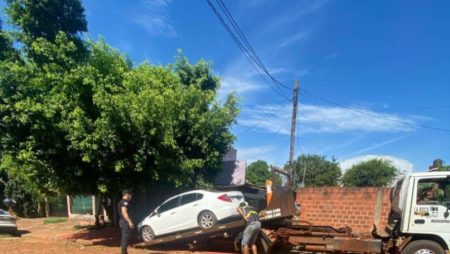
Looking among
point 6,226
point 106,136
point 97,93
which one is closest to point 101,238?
point 6,226

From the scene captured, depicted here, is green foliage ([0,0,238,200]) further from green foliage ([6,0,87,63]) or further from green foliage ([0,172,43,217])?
green foliage ([0,172,43,217])

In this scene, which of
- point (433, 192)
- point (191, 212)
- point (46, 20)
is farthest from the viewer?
point (46, 20)

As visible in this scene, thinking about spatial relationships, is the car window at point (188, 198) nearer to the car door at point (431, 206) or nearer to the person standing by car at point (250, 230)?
the person standing by car at point (250, 230)

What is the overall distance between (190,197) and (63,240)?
7.03 meters

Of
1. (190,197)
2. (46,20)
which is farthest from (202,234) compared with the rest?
(46,20)

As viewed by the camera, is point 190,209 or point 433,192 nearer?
point 433,192

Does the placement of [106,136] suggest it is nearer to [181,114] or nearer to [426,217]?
[181,114]

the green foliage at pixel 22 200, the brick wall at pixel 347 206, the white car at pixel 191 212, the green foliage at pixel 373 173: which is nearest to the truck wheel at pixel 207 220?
the white car at pixel 191 212

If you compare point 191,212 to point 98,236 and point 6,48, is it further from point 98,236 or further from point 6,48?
point 6,48

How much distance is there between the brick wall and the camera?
40.9ft

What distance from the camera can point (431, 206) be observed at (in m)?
8.95

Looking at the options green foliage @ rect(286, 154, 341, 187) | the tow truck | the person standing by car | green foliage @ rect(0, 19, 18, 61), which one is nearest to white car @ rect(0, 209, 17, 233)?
green foliage @ rect(0, 19, 18, 61)

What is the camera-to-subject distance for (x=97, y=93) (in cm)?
1273

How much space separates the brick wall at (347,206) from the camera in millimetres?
12469
